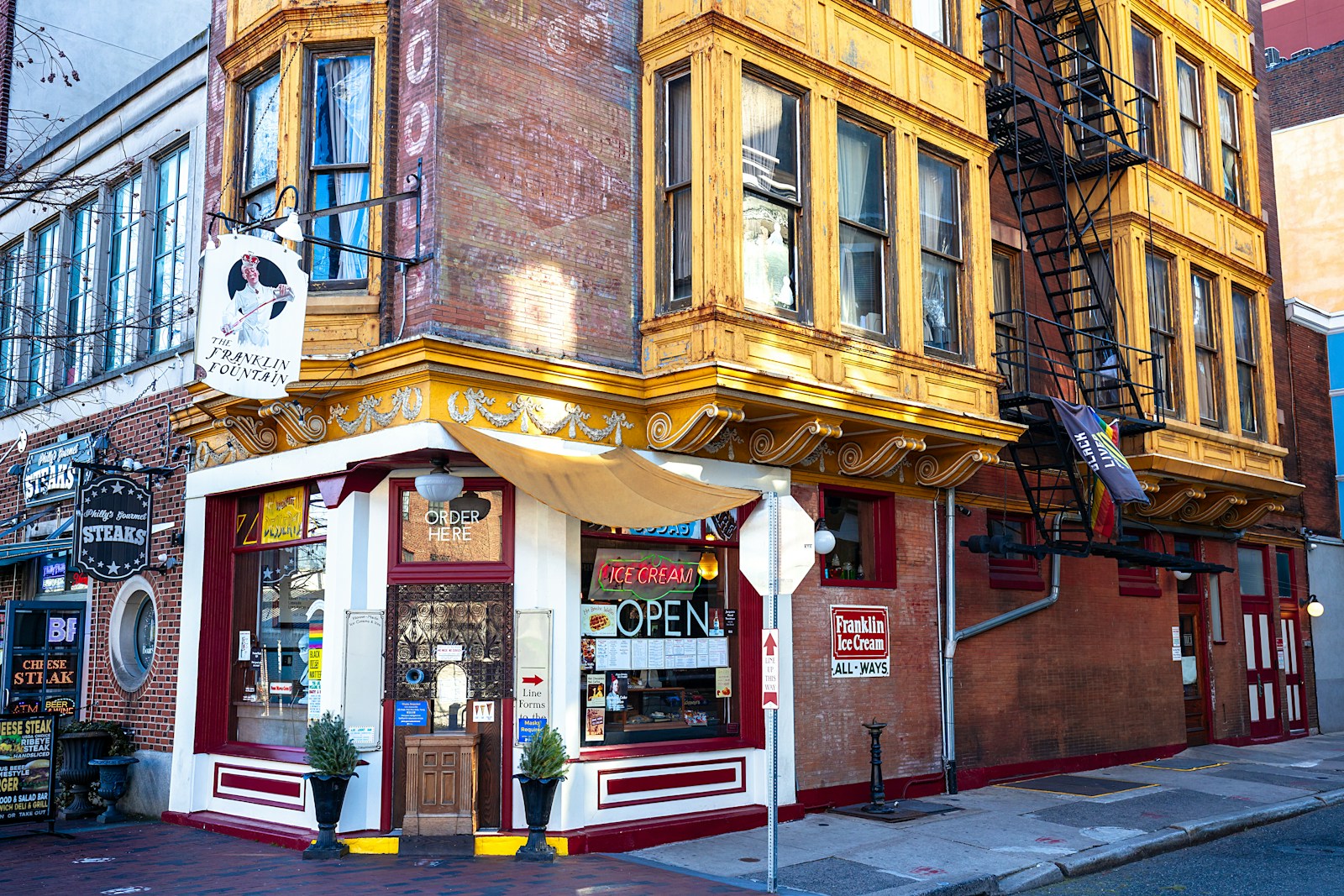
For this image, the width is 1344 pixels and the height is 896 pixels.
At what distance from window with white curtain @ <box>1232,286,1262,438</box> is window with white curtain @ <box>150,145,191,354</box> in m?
16.2

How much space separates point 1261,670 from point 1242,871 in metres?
11.7

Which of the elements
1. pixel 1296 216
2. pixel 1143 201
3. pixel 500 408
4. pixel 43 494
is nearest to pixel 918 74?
pixel 1143 201

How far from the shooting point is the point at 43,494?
54.4 feet

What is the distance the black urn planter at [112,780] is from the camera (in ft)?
43.3

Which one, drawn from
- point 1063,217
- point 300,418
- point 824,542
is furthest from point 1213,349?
point 300,418

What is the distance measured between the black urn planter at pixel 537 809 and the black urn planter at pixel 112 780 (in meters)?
5.21

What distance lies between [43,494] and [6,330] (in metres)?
2.82

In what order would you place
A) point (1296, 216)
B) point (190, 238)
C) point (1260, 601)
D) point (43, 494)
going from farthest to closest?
1. point (1296, 216)
2. point (1260, 601)
3. point (43, 494)
4. point (190, 238)

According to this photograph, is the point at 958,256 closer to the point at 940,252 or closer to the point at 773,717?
the point at 940,252

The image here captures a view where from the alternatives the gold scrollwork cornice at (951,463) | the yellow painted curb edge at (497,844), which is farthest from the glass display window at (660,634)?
the gold scrollwork cornice at (951,463)

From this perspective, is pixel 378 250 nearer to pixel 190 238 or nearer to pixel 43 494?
pixel 190 238

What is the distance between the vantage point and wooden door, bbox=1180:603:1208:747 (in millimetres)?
19797

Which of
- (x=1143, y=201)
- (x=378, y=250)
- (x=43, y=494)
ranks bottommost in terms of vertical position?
(x=43, y=494)

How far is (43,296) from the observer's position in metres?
18.0
